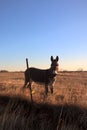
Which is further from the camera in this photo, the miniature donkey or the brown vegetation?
the miniature donkey

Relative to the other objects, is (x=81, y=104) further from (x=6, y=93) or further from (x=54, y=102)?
(x=6, y=93)

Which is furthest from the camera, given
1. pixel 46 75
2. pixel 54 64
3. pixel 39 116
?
pixel 46 75

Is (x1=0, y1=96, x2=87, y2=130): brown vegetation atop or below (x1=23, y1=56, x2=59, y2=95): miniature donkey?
below

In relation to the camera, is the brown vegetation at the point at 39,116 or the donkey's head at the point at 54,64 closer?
the brown vegetation at the point at 39,116

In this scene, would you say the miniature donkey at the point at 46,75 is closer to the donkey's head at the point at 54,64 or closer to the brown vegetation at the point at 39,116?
the donkey's head at the point at 54,64

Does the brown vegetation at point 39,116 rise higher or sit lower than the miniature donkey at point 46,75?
lower

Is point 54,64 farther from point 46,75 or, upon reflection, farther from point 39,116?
point 39,116

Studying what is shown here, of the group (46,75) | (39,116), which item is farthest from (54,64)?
(39,116)

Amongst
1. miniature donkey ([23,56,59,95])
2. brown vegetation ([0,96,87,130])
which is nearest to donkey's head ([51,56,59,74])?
miniature donkey ([23,56,59,95])

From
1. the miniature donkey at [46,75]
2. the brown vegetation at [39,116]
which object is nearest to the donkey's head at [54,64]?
the miniature donkey at [46,75]

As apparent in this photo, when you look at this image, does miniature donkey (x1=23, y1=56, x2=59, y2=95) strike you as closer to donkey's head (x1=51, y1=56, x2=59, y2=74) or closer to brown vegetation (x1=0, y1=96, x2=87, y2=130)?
donkey's head (x1=51, y1=56, x2=59, y2=74)

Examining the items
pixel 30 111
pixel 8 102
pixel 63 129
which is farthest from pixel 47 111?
pixel 63 129

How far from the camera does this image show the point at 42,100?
13742 mm

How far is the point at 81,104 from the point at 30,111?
2.01 meters
